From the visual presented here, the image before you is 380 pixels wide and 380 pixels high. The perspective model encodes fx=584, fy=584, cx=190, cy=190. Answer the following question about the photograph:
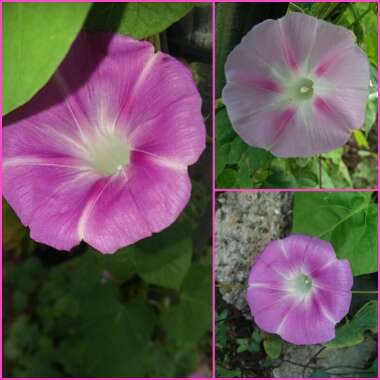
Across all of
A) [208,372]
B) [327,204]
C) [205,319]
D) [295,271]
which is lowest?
[208,372]

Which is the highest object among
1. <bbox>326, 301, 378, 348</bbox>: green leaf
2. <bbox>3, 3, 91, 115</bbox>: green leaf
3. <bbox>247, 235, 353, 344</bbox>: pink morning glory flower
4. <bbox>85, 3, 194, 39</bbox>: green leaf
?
<bbox>85, 3, 194, 39</bbox>: green leaf

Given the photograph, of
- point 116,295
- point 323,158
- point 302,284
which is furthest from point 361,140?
point 116,295

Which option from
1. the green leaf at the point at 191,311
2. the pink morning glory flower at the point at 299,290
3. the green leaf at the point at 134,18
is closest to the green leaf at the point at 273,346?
the pink morning glory flower at the point at 299,290

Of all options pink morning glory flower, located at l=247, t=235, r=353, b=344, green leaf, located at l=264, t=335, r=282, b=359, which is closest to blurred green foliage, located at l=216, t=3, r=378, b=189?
pink morning glory flower, located at l=247, t=235, r=353, b=344

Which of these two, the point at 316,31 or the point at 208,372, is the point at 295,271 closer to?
the point at 316,31

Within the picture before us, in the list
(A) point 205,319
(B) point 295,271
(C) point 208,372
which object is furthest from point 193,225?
(C) point 208,372

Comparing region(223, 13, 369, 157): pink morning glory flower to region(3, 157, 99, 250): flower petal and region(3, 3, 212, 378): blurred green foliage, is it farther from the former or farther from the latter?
region(3, 157, 99, 250): flower petal

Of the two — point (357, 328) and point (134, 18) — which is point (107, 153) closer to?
point (134, 18)
